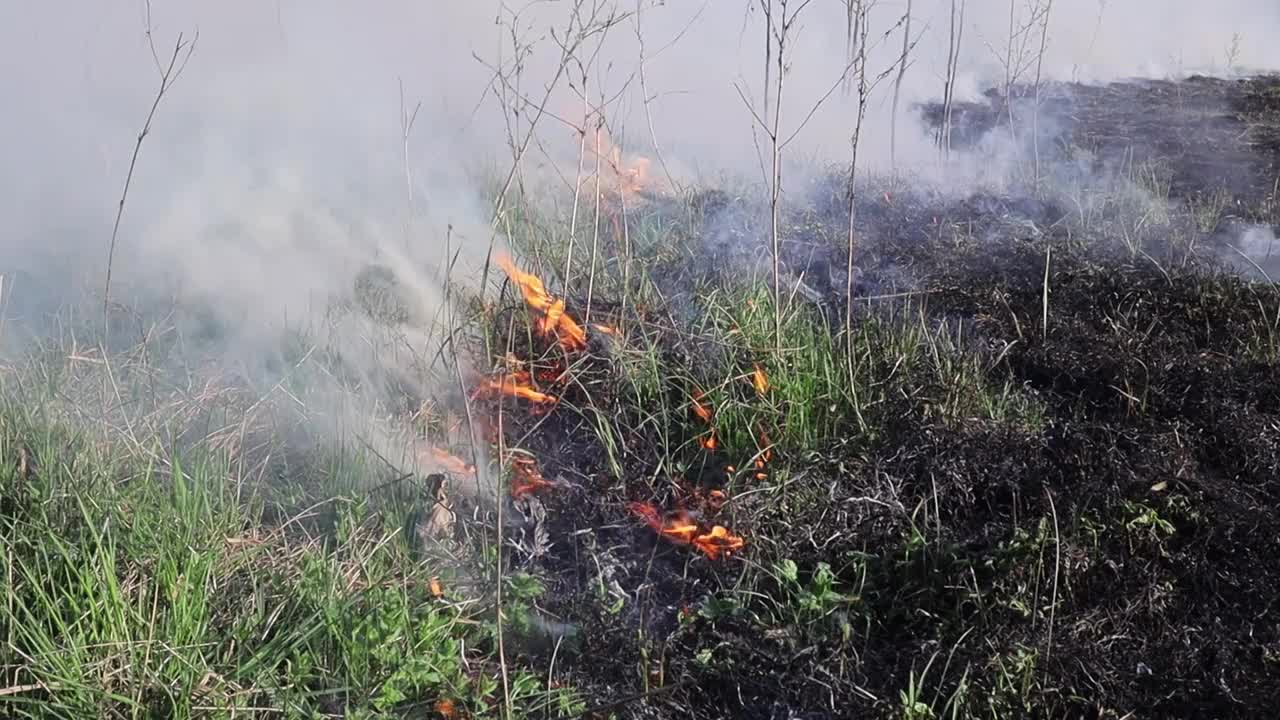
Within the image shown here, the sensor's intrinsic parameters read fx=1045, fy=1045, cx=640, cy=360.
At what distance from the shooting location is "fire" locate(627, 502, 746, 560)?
3.11m

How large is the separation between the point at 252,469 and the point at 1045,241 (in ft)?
12.7

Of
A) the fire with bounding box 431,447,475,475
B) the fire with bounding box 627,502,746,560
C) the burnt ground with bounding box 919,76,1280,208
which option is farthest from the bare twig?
the burnt ground with bounding box 919,76,1280,208

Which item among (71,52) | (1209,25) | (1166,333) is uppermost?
(1209,25)

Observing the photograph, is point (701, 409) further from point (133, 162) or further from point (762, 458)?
point (133, 162)

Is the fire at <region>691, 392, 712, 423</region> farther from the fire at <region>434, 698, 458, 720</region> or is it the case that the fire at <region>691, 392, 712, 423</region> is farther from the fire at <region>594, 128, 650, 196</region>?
the fire at <region>594, 128, 650, 196</region>

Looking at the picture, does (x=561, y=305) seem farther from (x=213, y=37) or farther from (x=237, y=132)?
(x=213, y=37)

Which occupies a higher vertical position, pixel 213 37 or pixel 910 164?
pixel 213 37

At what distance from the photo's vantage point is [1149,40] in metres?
13.3

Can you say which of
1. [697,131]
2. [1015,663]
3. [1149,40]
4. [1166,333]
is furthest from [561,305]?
[1149,40]

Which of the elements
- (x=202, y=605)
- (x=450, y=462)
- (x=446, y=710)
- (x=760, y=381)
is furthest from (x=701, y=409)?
(x=202, y=605)

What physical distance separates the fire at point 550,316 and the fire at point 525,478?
1.82 feet

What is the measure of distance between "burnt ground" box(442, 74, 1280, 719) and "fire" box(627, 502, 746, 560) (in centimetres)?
4

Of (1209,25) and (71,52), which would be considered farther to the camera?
(1209,25)

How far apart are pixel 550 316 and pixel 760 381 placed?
32.3 inches
